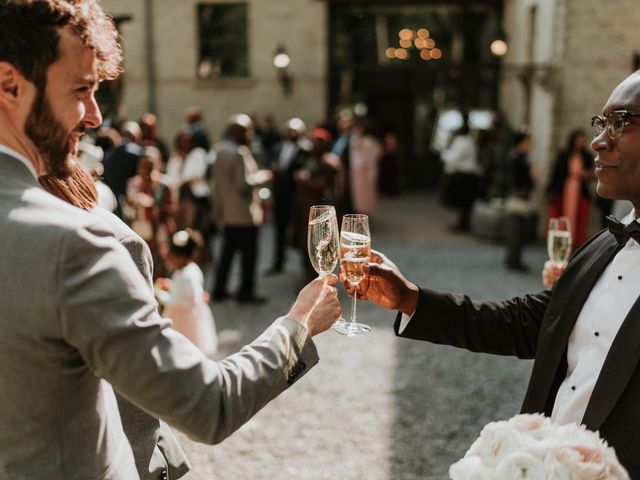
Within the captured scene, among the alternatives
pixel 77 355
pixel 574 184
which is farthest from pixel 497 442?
pixel 574 184

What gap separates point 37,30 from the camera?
4.38 feet

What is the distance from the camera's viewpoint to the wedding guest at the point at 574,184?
10.4 metres

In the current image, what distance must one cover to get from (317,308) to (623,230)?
3.33 ft

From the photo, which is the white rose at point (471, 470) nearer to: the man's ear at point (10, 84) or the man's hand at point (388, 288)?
the man's hand at point (388, 288)

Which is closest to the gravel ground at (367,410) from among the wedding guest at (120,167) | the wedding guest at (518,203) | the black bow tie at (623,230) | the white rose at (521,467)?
the wedding guest at (518,203)

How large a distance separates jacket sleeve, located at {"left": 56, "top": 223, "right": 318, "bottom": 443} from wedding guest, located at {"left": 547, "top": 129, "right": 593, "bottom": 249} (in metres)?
9.75

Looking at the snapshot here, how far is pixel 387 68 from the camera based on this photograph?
16328 mm

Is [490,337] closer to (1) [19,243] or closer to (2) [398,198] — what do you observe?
(1) [19,243]

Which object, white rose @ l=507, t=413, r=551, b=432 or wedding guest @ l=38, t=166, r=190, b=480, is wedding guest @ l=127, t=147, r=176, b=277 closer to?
wedding guest @ l=38, t=166, r=190, b=480

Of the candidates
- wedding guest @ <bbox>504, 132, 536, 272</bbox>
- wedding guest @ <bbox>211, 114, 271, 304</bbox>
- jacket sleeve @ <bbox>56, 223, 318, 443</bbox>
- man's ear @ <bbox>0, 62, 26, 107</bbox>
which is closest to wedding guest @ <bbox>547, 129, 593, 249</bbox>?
wedding guest @ <bbox>504, 132, 536, 272</bbox>

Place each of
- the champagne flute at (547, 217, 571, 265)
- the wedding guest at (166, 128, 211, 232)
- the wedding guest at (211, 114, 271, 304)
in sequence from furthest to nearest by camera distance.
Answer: the wedding guest at (166, 128, 211, 232) → the wedding guest at (211, 114, 271, 304) → the champagne flute at (547, 217, 571, 265)

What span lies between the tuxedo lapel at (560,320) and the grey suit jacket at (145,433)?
3.72 feet

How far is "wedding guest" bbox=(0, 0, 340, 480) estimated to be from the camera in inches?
49.7

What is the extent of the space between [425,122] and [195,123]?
8.31m
